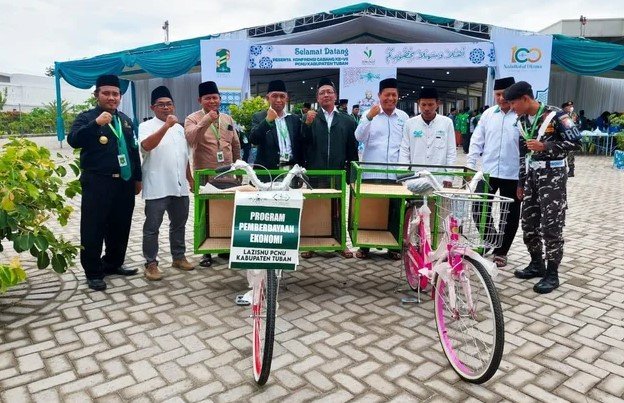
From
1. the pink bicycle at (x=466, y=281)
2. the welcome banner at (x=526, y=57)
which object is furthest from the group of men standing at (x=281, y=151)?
the welcome banner at (x=526, y=57)

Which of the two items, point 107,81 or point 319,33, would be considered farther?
point 319,33

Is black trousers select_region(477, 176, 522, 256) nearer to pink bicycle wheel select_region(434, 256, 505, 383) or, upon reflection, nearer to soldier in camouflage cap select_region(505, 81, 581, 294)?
soldier in camouflage cap select_region(505, 81, 581, 294)

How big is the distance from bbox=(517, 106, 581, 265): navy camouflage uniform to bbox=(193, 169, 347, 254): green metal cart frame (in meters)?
1.67

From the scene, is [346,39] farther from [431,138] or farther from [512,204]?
[512,204]

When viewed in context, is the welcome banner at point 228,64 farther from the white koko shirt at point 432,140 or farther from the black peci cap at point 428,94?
the black peci cap at point 428,94

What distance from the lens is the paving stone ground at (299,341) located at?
102 inches

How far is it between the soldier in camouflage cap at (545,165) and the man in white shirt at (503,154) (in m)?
0.33

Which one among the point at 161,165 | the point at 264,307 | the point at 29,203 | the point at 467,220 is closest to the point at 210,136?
the point at 161,165

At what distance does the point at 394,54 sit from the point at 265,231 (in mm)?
12202

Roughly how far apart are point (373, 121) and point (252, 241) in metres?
2.68

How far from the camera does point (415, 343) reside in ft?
10.2

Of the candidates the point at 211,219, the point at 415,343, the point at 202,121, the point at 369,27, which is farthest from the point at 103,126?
the point at 369,27

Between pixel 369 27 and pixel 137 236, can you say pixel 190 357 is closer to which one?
pixel 137 236

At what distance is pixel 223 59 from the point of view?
14.0 meters
